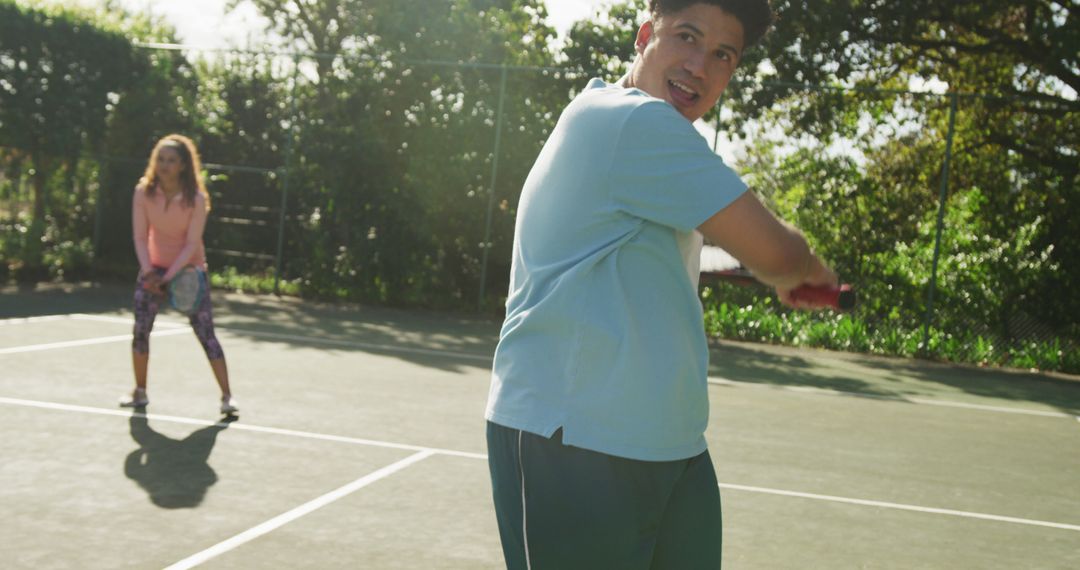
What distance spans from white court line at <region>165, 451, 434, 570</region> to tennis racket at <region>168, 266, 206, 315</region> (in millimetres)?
1891

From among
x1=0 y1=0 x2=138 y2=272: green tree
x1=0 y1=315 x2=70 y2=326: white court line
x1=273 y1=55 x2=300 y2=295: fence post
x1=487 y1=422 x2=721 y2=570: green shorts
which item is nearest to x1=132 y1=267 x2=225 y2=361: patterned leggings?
x1=0 y1=315 x2=70 y2=326: white court line

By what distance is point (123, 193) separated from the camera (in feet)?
52.4

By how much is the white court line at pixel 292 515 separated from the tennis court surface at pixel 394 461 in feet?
0.05

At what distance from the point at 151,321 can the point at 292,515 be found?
288cm

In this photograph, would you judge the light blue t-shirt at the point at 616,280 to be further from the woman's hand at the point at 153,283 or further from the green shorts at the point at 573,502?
the woman's hand at the point at 153,283

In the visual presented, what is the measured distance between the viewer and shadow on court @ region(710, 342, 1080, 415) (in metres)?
10.9

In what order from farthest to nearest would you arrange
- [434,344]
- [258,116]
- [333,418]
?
[258,116]
[434,344]
[333,418]

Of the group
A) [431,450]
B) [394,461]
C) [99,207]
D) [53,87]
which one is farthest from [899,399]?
[53,87]

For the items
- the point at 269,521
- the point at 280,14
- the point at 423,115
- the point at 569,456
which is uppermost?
the point at 280,14

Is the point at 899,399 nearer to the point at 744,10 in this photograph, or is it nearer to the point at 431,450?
the point at 431,450

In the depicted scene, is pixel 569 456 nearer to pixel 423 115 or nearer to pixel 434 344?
pixel 434 344

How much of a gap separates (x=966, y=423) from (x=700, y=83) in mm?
7547

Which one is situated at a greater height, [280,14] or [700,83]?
[280,14]

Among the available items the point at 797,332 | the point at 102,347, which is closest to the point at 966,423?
the point at 797,332
